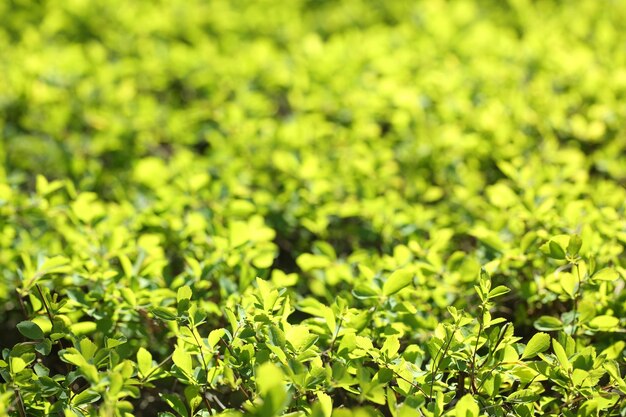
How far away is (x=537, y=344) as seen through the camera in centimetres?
171

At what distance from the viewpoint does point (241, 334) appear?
5.88 ft

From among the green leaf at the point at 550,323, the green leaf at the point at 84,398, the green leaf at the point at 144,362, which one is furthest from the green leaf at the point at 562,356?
the green leaf at the point at 84,398

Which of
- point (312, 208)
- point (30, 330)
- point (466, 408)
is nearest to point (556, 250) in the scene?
point (466, 408)

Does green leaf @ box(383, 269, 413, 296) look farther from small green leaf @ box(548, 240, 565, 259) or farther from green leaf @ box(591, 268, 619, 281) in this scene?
green leaf @ box(591, 268, 619, 281)

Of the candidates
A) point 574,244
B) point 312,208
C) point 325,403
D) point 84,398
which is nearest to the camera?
point 325,403

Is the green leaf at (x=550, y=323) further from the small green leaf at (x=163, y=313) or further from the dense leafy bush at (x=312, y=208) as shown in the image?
the small green leaf at (x=163, y=313)

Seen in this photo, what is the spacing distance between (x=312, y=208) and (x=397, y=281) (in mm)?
838

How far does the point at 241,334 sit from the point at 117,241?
0.72 metres

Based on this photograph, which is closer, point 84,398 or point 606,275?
point 84,398

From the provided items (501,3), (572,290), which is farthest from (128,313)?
(501,3)

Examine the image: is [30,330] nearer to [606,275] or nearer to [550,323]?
[550,323]

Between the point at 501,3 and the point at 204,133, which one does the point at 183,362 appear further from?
the point at 501,3

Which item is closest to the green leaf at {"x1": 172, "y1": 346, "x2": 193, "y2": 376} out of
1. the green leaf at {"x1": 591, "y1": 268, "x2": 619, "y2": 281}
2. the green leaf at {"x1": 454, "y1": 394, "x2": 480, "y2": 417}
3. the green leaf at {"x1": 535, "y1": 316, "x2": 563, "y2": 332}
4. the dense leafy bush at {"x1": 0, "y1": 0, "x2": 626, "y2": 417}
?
the dense leafy bush at {"x1": 0, "y1": 0, "x2": 626, "y2": 417}

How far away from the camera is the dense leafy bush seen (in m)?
1.75
